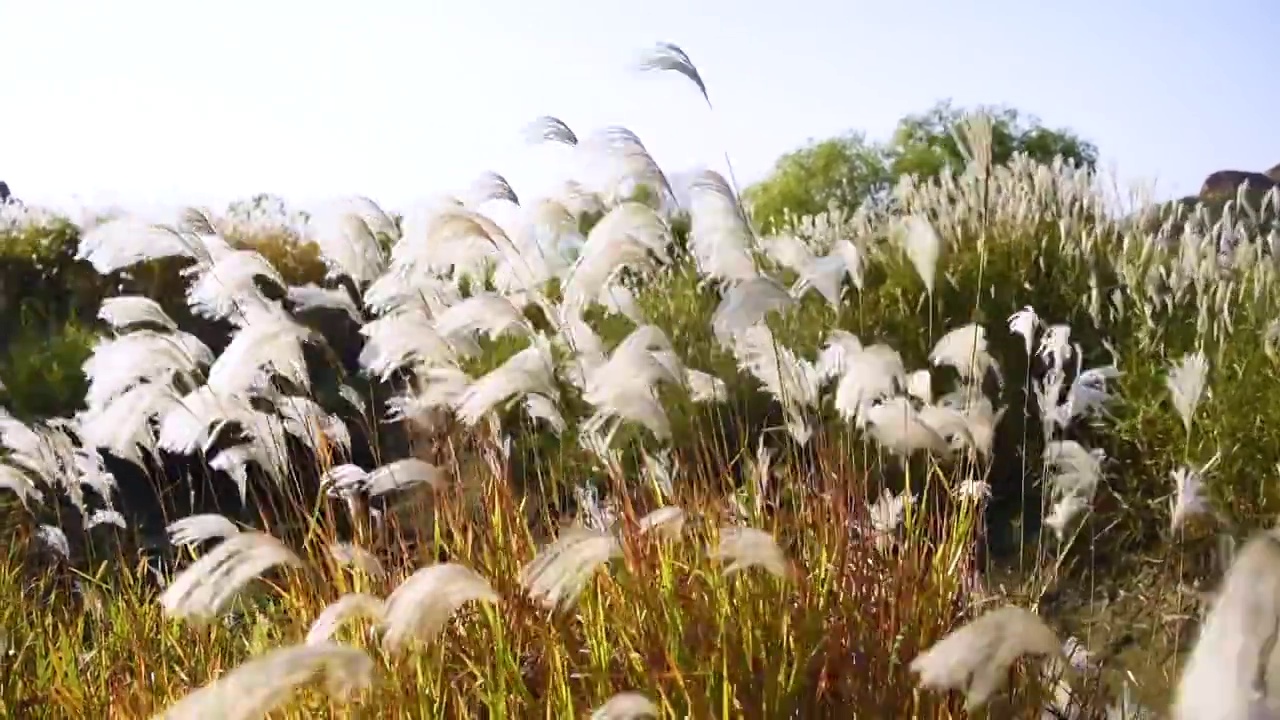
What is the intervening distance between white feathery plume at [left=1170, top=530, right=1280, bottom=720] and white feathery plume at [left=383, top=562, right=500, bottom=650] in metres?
0.85

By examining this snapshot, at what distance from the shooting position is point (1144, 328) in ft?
16.2

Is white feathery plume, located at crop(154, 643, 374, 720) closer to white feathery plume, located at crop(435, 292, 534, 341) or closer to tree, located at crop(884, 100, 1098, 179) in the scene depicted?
white feathery plume, located at crop(435, 292, 534, 341)

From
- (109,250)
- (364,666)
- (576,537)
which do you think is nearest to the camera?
(364,666)

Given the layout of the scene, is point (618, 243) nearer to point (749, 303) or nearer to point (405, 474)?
point (749, 303)

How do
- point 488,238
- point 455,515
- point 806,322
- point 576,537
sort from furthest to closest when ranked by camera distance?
1. point 806,322
2. point 455,515
3. point 488,238
4. point 576,537

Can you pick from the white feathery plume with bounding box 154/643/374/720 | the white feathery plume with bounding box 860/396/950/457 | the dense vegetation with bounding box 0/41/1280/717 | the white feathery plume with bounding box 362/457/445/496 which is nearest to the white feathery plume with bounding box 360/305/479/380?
the dense vegetation with bounding box 0/41/1280/717

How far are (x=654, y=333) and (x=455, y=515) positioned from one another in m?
0.64

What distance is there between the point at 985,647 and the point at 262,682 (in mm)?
787

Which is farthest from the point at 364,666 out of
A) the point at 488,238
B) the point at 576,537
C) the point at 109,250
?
the point at 109,250

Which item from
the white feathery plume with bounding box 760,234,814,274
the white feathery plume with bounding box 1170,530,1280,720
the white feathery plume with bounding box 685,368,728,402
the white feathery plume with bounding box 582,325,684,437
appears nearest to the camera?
the white feathery plume with bounding box 1170,530,1280,720

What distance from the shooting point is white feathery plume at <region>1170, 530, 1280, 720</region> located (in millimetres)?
1119

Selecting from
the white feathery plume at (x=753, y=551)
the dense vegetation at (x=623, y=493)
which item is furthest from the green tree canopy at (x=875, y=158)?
the white feathery plume at (x=753, y=551)

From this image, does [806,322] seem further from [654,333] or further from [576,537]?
[576,537]

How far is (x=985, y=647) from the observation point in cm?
148
